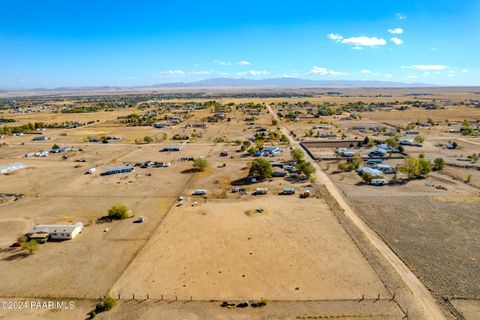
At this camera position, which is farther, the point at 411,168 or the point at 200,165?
the point at 200,165

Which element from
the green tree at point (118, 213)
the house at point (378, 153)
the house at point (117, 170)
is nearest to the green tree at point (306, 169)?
the house at point (378, 153)

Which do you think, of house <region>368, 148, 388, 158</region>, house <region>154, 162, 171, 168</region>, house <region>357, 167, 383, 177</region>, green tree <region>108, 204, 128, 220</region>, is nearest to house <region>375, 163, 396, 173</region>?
house <region>357, 167, 383, 177</region>

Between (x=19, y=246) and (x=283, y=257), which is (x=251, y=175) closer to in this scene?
(x=283, y=257)

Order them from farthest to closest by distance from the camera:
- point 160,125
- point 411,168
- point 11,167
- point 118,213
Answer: point 160,125 → point 11,167 → point 411,168 → point 118,213

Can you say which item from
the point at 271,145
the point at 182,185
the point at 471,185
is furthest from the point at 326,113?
the point at 182,185

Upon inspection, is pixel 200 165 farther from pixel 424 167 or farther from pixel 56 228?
pixel 424 167

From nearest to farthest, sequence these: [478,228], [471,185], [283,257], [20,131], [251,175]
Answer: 1. [283,257]
2. [478,228]
3. [471,185]
4. [251,175]
5. [20,131]

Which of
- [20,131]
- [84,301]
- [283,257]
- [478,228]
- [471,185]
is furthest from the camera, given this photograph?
[20,131]

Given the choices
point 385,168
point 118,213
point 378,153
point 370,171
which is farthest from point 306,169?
point 118,213
